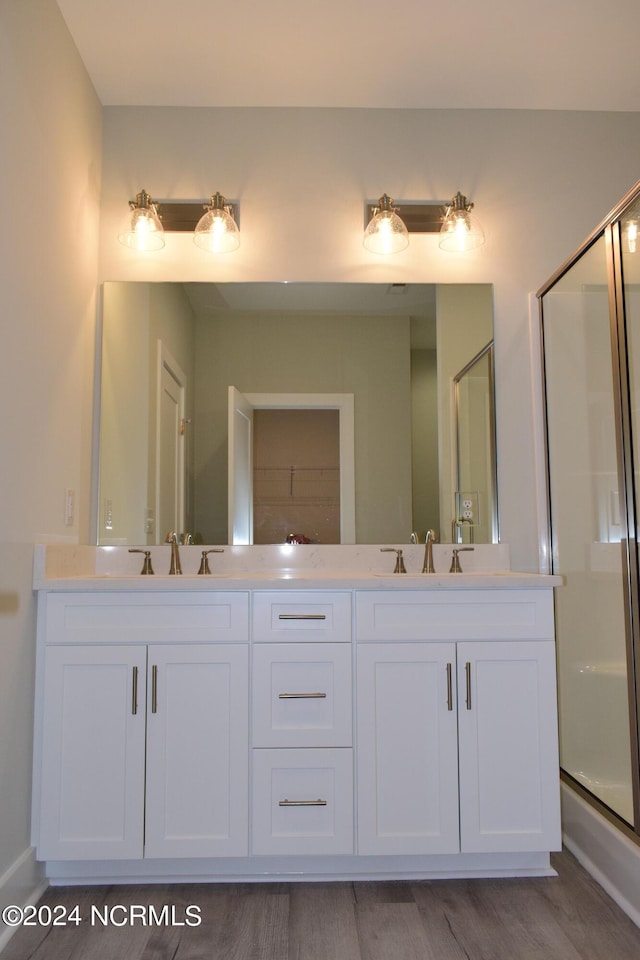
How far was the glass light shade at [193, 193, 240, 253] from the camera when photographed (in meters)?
2.52

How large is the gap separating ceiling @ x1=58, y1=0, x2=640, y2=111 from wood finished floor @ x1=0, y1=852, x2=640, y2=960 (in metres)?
2.55

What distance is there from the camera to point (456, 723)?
195 centimetres

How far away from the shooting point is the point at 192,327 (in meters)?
2.59

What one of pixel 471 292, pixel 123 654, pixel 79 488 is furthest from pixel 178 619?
pixel 471 292

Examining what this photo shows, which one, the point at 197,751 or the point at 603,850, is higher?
the point at 197,751

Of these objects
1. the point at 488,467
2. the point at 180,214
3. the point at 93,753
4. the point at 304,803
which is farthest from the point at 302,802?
the point at 180,214

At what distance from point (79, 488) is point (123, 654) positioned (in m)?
0.66

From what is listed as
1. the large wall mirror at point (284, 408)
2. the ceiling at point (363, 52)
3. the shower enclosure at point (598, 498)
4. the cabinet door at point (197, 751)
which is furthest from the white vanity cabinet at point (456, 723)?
the ceiling at point (363, 52)

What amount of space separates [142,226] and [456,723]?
1947mm

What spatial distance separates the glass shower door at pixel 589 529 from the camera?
2.02 metres

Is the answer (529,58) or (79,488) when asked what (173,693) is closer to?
(79,488)

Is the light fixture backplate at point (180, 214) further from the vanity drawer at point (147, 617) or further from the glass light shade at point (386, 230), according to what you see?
the vanity drawer at point (147, 617)

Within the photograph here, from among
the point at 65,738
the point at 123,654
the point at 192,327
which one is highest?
the point at 192,327

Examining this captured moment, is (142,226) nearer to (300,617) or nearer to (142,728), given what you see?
(300,617)
